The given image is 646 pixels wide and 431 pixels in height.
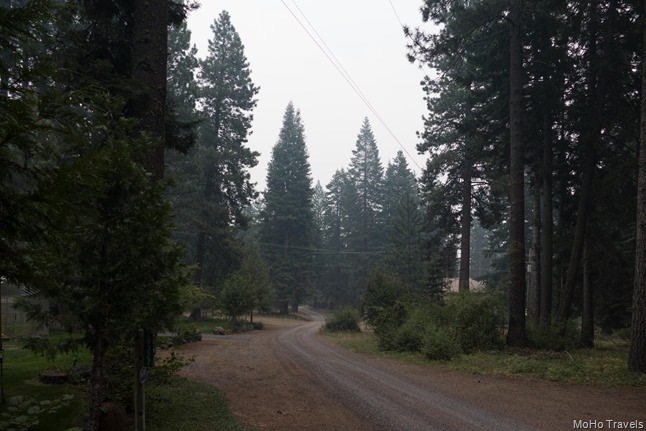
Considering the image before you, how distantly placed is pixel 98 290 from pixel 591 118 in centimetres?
1799

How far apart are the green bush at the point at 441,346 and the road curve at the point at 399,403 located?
270 centimetres

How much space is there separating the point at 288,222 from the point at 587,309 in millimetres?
43469

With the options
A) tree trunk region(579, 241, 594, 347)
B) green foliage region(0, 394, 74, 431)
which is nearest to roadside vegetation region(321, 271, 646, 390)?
tree trunk region(579, 241, 594, 347)

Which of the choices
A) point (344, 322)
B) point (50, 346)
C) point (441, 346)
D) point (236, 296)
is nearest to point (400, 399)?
point (50, 346)

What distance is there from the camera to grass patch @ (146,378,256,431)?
22.7 ft

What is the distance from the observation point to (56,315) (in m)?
5.16

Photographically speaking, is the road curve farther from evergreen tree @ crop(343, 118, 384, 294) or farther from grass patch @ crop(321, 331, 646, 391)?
evergreen tree @ crop(343, 118, 384, 294)

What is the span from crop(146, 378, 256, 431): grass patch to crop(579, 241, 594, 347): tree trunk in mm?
16513

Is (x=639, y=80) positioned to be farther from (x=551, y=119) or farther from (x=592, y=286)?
(x=592, y=286)

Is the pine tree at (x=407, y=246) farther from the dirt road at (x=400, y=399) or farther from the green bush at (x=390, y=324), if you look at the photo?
the dirt road at (x=400, y=399)

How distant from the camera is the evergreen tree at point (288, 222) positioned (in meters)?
58.4

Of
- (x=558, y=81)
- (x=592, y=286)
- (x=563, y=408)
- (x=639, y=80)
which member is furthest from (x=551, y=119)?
(x=563, y=408)

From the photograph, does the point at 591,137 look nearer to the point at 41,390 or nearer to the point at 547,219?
the point at 547,219

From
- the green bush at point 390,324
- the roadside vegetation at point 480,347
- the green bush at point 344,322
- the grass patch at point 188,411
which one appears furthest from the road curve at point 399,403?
the green bush at point 344,322
